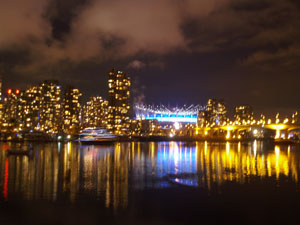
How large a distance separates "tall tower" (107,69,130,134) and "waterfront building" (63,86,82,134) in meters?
20.5

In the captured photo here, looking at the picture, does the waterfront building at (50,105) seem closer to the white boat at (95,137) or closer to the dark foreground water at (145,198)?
the white boat at (95,137)

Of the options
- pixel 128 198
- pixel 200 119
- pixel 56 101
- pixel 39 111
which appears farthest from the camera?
pixel 200 119

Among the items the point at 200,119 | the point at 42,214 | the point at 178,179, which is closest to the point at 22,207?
the point at 42,214

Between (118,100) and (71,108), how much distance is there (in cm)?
2626

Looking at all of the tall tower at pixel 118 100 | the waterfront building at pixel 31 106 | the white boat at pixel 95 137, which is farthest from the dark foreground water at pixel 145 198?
the waterfront building at pixel 31 106

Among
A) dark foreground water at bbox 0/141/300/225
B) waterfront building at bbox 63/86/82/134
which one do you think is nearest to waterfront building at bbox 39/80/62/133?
waterfront building at bbox 63/86/82/134

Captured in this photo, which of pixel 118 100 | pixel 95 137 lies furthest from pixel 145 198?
pixel 118 100

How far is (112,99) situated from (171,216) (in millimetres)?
150709

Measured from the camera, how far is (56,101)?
563 feet

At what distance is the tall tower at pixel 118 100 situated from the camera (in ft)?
519

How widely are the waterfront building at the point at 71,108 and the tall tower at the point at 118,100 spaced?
20.5 metres

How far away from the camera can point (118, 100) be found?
162 m

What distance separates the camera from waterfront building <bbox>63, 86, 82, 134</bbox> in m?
167

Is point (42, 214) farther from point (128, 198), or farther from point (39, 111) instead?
point (39, 111)
